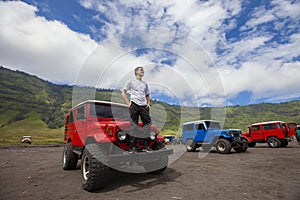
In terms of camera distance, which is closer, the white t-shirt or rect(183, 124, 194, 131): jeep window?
the white t-shirt

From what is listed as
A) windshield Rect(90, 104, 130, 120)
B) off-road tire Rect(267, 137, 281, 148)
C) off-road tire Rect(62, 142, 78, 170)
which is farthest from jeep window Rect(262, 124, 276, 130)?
off-road tire Rect(62, 142, 78, 170)

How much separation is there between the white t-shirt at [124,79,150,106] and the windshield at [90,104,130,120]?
1210 millimetres

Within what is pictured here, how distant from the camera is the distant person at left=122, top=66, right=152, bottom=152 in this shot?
170 inches

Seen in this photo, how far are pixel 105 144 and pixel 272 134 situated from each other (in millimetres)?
16347

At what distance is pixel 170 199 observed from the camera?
3262 millimetres

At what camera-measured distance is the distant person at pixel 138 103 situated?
4309mm

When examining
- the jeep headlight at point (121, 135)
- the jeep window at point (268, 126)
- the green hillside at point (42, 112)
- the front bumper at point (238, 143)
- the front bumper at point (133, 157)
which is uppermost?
the green hillside at point (42, 112)

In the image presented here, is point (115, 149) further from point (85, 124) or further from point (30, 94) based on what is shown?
point (30, 94)

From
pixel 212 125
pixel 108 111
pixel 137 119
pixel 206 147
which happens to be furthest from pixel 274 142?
pixel 108 111

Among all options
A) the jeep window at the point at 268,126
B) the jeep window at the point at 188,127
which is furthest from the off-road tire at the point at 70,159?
the jeep window at the point at 268,126

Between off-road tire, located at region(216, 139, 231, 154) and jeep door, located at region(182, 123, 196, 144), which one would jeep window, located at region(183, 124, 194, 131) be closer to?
jeep door, located at region(182, 123, 196, 144)

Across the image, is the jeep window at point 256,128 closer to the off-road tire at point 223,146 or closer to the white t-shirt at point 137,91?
the off-road tire at point 223,146

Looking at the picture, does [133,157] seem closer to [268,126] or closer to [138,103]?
[138,103]

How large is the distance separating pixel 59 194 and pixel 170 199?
7.75 feet
